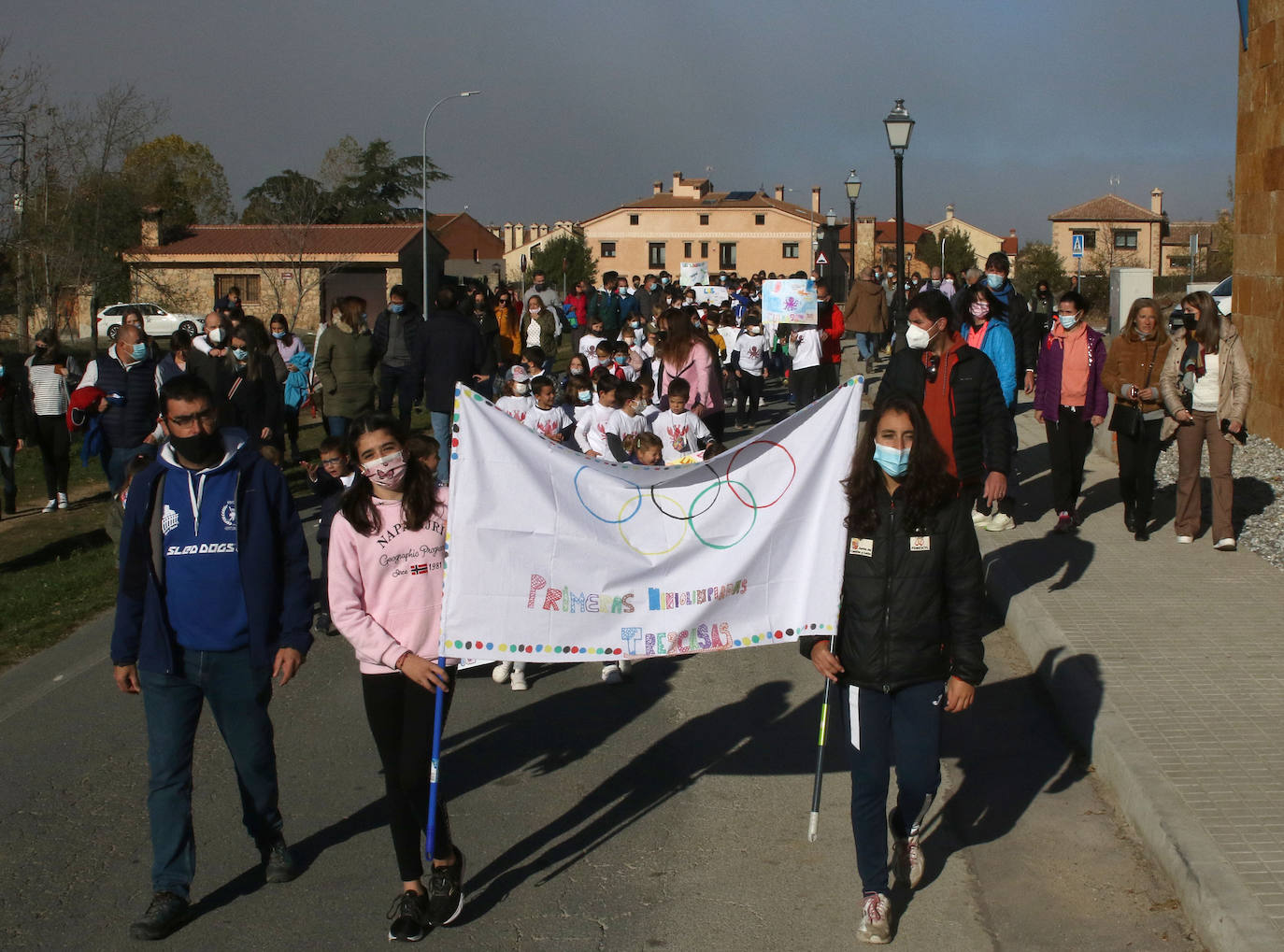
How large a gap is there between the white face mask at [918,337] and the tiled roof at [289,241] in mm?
52058

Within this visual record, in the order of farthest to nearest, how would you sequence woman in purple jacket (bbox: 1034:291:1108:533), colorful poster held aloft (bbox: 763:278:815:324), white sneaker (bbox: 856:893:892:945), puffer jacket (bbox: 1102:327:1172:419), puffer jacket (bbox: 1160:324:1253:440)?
colorful poster held aloft (bbox: 763:278:815:324)
woman in purple jacket (bbox: 1034:291:1108:533)
puffer jacket (bbox: 1102:327:1172:419)
puffer jacket (bbox: 1160:324:1253:440)
white sneaker (bbox: 856:893:892:945)

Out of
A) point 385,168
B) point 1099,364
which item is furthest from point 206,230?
point 1099,364

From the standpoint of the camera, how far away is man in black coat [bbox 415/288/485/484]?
13234mm

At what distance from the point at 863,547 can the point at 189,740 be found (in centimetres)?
258

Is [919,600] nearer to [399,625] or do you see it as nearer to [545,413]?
[399,625]

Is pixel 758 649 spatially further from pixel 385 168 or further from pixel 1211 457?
pixel 385 168

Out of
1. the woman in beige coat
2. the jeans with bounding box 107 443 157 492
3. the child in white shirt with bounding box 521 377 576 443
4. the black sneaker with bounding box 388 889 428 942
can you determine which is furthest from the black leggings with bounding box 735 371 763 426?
the black sneaker with bounding box 388 889 428 942

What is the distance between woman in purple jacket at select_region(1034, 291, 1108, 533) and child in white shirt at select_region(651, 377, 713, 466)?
288cm

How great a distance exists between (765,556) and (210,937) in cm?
248

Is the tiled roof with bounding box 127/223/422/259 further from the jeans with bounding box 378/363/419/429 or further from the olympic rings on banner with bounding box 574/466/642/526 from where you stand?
the olympic rings on banner with bounding box 574/466/642/526

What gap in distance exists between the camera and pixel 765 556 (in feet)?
17.3

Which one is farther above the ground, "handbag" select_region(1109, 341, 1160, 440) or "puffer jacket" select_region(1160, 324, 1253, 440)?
"puffer jacket" select_region(1160, 324, 1253, 440)

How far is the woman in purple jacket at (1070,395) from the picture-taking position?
10.9m

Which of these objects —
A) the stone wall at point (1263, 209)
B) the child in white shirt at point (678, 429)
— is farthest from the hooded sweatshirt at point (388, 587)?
the stone wall at point (1263, 209)
